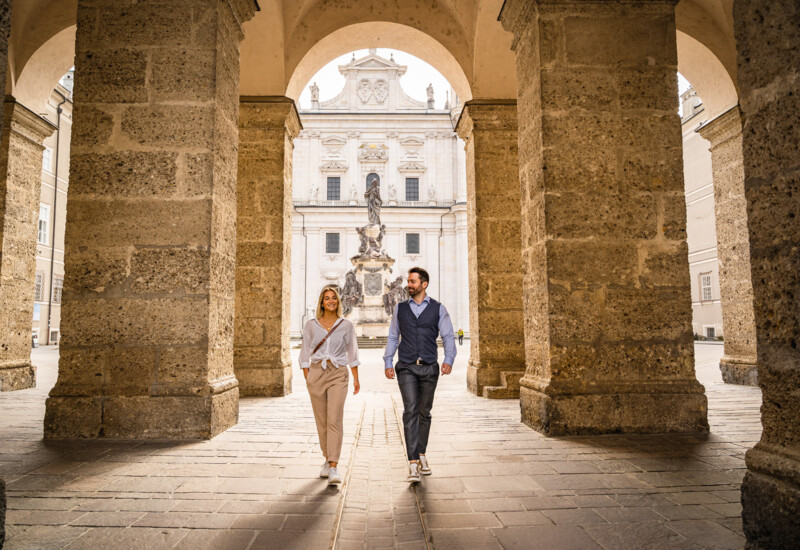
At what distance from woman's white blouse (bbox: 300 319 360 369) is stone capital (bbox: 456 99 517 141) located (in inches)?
228

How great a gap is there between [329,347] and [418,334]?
631mm

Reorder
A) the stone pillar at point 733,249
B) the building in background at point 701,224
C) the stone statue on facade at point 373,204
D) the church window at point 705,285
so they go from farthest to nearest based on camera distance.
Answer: the stone statue on facade at point 373,204
the church window at point 705,285
the building in background at point 701,224
the stone pillar at point 733,249

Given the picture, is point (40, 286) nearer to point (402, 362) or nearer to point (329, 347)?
point (329, 347)

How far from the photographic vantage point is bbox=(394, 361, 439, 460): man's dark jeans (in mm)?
3836

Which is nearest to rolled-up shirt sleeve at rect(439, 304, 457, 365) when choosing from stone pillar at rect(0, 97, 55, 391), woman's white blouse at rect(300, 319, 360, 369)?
woman's white blouse at rect(300, 319, 360, 369)

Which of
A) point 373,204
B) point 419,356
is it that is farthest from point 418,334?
point 373,204

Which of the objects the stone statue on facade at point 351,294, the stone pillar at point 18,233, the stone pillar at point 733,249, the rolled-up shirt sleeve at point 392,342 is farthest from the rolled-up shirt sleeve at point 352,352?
the stone statue on facade at point 351,294

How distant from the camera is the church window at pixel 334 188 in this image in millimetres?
40188

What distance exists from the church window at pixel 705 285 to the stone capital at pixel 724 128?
1692cm

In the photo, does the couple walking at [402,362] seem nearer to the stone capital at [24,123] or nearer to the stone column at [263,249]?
the stone column at [263,249]

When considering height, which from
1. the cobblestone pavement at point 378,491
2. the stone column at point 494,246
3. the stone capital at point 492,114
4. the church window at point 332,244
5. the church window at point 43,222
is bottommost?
the cobblestone pavement at point 378,491

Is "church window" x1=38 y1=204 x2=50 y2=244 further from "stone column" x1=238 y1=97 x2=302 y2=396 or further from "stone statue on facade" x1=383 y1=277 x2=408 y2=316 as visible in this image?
"stone column" x1=238 y1=97 x2=302 y2=396

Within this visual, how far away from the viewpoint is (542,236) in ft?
17.7

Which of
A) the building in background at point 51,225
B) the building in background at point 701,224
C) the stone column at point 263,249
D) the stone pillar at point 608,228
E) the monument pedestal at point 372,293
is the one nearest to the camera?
the stone pillar at point 608,228
